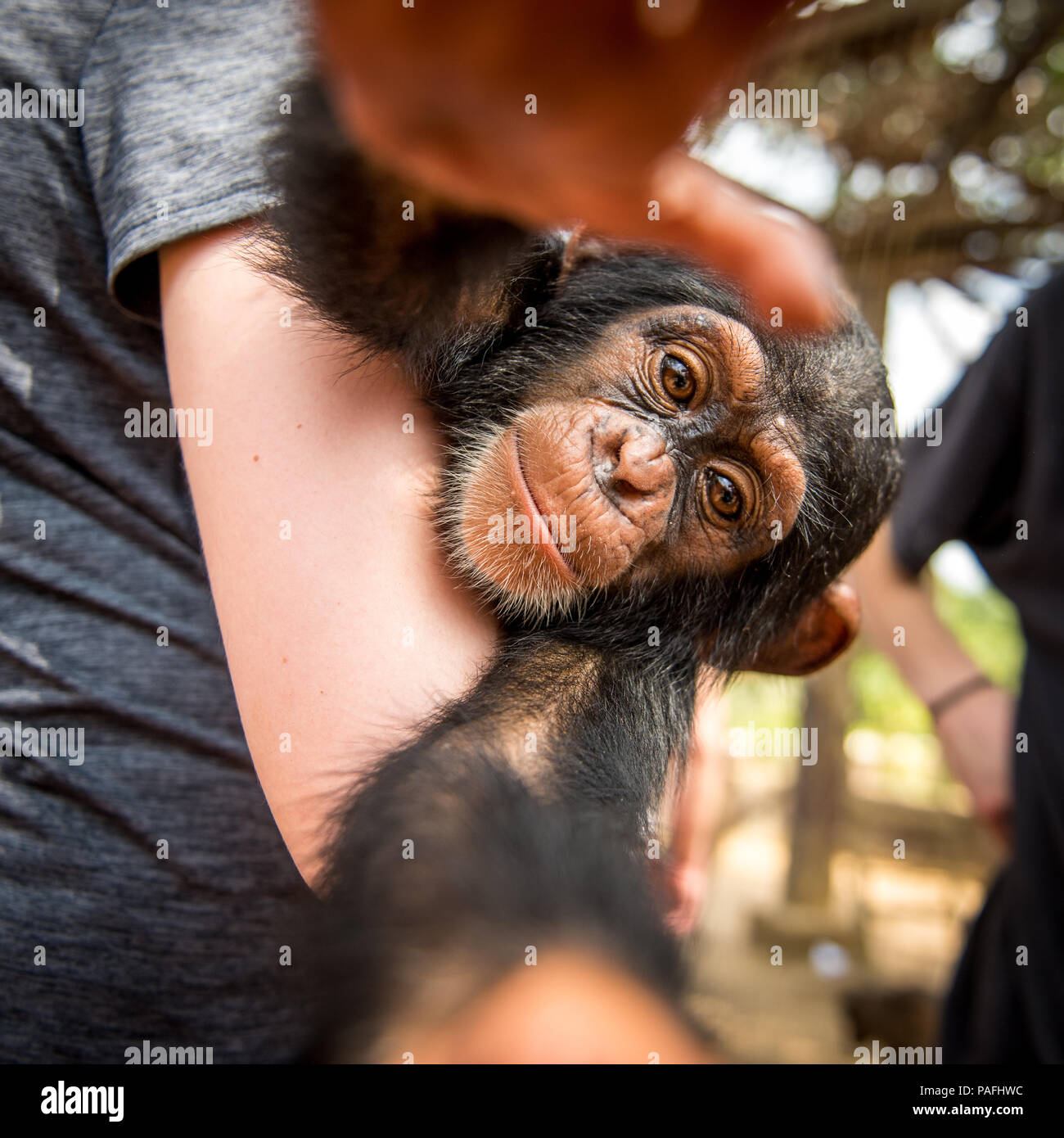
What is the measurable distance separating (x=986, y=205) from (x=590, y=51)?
3391mm

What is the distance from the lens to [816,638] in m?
1.48

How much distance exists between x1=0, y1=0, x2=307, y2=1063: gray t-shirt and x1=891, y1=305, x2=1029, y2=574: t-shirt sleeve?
1367 millimetres

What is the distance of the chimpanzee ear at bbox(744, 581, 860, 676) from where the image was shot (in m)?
1.43

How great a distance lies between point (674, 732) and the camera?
126cm

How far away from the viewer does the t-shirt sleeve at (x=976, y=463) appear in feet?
5.22

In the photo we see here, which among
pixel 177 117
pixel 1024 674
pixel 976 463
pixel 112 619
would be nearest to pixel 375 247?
pixel 177 117

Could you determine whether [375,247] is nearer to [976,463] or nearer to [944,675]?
[976,463]

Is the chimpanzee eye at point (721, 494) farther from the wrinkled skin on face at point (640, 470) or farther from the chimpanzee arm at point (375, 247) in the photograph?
the chimpanzee arm at point (375, 247)

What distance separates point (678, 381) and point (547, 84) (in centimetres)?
78

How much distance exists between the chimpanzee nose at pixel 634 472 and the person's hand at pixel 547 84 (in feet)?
1.71

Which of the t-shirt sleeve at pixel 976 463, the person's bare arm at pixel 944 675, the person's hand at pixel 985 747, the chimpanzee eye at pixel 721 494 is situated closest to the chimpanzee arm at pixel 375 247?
the chimpanzee eye at pixel 721 494

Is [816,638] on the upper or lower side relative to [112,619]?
lower
